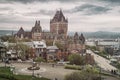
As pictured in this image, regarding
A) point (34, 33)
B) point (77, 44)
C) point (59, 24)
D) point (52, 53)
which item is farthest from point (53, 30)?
point (52, 53)

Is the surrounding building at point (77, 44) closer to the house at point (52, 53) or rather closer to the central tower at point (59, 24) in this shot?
the central tower at point (59, 24)

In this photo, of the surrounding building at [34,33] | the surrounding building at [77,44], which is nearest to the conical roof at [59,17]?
the surrounding building at [34,33]

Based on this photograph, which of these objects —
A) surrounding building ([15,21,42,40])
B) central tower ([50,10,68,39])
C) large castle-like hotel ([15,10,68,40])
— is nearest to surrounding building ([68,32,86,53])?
large castle-like hotel ([15,10,68,40])

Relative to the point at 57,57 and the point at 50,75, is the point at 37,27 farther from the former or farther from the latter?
the point at 50,75

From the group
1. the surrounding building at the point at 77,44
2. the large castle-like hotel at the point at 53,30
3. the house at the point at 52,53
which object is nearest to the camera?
the house at the point at 52,53

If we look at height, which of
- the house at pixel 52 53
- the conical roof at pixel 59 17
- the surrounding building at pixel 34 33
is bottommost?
the house at pixel 52 53

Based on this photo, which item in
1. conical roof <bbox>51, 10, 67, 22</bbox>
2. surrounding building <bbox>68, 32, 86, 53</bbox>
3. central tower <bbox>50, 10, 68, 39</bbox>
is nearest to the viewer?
surrounding building <bbox>68, 32, 86, 53</bbox>

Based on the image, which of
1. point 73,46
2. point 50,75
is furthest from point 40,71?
point 73,46

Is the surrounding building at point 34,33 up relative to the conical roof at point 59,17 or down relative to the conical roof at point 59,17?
down

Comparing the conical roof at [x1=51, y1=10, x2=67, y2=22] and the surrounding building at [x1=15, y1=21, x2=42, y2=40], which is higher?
the conical roof at [x1=51, y1=10, x2=67, y2=22]

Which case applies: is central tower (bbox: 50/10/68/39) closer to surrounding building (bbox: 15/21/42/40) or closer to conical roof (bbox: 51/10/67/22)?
conical roof (bbox: 51/10/67/22)
